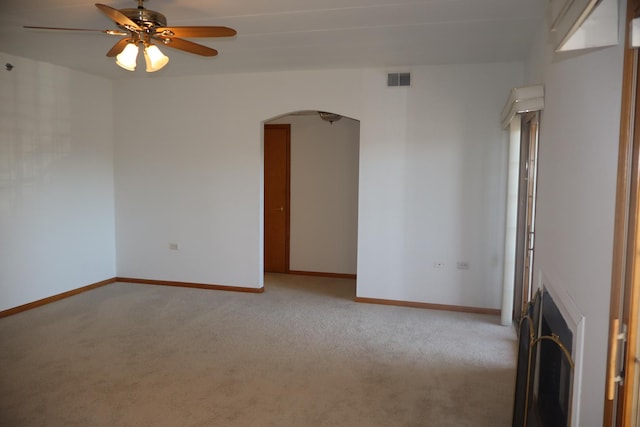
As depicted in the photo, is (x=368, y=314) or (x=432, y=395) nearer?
(x=432, y=395)

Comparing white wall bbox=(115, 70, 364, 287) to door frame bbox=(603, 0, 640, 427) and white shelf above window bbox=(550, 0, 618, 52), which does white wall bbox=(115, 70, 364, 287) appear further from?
door frame bbox=(603, 0, 640, 427)

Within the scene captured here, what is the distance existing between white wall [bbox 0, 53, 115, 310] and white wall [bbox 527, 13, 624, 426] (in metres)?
5.02

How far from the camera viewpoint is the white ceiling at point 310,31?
11.1ft

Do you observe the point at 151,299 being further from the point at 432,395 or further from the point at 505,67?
the point at 505,67

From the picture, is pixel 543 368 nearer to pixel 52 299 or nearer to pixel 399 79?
pixel 399 79

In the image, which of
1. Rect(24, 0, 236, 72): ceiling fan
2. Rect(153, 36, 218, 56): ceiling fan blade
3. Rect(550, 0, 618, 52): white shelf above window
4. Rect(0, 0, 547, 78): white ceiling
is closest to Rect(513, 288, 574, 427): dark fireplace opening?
Rect(550, 0, 618, 52): white shelf above window

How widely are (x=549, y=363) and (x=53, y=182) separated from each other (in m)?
5.26

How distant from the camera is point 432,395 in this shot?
324 cm

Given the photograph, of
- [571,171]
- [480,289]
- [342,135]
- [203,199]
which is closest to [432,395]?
[571,171]

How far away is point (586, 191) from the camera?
77.4 inches

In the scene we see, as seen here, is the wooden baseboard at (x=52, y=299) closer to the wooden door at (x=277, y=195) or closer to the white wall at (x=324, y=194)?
the wooden door at (x=277, y=195)

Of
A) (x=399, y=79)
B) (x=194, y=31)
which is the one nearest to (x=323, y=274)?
(x=399, y=79)

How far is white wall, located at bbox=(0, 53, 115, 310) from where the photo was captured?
4910 millimetres

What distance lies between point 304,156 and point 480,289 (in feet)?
10.5
